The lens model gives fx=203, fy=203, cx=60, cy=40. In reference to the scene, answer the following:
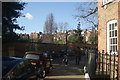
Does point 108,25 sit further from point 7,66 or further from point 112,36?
point 7,66

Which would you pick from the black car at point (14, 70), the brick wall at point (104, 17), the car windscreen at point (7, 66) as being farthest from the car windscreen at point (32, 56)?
the car windscreen at point (7, 66)

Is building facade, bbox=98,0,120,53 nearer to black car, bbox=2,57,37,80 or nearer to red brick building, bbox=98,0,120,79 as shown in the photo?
red brick building, bbox=98,0,120,79

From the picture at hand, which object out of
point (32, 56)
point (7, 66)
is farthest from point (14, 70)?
point (32, 56)

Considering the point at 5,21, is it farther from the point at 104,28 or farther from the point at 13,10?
the point at 104,28

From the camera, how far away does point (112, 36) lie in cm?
1230

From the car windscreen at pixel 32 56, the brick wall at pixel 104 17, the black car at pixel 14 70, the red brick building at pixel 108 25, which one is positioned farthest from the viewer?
the car windscreen at pixel 32 56

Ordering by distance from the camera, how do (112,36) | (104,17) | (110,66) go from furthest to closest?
(104,17) < (112,36) < (110,66)

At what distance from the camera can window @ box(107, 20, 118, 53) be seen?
11.9 m

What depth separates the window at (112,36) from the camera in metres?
11.9

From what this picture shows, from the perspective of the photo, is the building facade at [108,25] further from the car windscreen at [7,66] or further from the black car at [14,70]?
the car windscreen at [7,66]

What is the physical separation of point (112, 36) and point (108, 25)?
0.86m

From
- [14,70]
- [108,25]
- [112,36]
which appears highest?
[108,25]

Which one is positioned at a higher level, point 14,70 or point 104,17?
point 104,17

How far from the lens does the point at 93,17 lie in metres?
30.0
